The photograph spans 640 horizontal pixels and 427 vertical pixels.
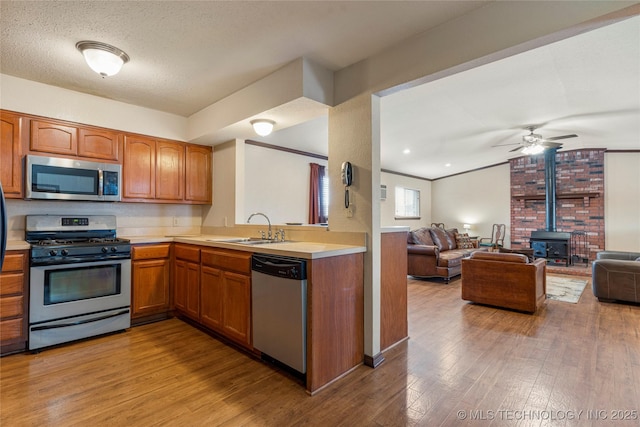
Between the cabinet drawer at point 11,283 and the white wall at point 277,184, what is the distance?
7.98 ft

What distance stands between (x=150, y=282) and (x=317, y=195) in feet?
11.2

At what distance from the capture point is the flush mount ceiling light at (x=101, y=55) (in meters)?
2.40

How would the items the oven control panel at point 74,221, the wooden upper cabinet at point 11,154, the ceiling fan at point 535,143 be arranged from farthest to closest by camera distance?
the ceiling fan at point 535,143
the oven control panel at point 74,221
the wooden upper cabinet at point 11,154

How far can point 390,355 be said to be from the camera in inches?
103

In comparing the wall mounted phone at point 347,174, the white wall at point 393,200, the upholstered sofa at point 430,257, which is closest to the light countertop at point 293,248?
the wall mounted phone at point 347,174

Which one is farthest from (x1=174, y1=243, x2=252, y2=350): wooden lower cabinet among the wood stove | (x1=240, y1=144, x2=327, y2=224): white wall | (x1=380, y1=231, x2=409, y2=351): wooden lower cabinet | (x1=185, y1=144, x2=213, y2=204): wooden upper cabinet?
the wood stove

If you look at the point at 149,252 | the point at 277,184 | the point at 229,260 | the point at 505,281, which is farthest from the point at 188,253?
the point at 505,281

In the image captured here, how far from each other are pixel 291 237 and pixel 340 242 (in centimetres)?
68

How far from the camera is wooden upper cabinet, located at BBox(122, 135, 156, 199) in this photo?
3.54 metres

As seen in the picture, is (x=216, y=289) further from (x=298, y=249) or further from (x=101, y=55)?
(x=101, y=55)

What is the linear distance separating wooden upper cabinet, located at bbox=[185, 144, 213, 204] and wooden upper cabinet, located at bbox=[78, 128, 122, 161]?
0.81 metres

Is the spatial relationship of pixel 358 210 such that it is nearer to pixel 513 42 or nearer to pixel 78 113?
pixel 513 42

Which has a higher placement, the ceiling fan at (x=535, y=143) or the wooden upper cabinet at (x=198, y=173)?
the ceiling fan at (x=535, y=143)

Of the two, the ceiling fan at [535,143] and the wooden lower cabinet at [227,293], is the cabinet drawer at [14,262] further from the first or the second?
the ceiling fan at [535,143]
